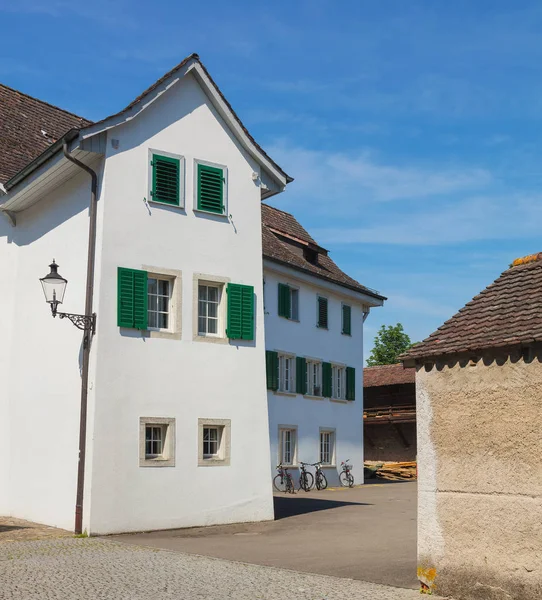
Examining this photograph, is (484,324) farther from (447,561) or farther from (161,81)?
(161,81)

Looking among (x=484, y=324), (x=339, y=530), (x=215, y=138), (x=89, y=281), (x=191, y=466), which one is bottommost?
(x=339, y=530)

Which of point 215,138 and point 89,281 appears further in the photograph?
point 215,138

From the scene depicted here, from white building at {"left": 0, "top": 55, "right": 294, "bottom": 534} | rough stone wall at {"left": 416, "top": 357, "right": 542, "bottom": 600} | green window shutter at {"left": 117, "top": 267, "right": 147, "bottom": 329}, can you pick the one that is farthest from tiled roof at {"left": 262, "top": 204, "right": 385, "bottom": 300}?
rough stone wall at {"left": 416, "top": 357, "right": 542, "bottom": 600}

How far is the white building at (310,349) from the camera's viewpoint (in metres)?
27.9

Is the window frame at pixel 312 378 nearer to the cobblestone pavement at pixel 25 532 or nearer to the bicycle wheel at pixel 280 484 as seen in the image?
the bicycle wheel at pixel 280 484

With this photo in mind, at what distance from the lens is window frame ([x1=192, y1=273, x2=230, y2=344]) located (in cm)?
1773

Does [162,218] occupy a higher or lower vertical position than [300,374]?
higher

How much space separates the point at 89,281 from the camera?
659 inches

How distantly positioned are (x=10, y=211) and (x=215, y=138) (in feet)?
16.0

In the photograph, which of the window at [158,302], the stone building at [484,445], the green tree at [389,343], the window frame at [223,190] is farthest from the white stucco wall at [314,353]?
the green tree at [389,343]

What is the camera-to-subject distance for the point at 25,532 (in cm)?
1602

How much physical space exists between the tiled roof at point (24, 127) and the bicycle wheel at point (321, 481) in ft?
41.8

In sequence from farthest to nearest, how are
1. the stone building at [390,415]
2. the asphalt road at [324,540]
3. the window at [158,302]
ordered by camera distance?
the stone building at [390,415], the window at [158,302], the asphalt road at [324,540]

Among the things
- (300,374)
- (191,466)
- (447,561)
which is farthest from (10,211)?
(447,561)
